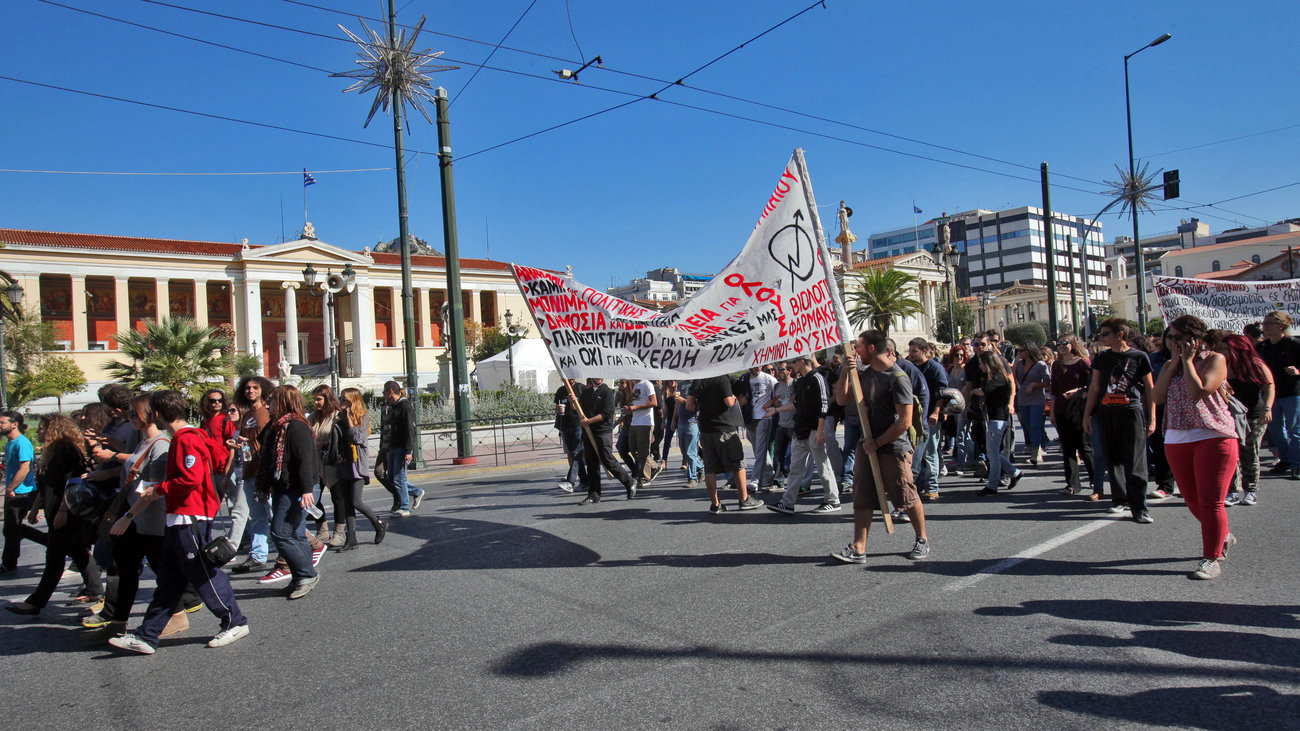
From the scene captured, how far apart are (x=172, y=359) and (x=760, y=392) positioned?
2132 centimetres

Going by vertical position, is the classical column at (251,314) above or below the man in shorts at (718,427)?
above

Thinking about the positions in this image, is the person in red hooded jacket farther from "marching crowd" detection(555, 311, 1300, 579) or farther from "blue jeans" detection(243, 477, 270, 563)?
"marching crowd" detection(555, 311, 1300, 579)

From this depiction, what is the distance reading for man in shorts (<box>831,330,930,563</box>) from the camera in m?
5.79

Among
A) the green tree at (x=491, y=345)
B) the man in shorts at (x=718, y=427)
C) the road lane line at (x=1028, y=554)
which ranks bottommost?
the road lane line at (x=1028, y=554)

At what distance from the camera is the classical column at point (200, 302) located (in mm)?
53938

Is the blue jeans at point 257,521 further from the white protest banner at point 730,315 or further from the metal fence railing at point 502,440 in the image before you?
the metal fence railing at point 502,440

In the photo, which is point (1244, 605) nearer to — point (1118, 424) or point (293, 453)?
point (1118, 424)

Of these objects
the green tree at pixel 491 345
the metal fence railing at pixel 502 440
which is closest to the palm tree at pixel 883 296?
the green tree at pixel 491 345

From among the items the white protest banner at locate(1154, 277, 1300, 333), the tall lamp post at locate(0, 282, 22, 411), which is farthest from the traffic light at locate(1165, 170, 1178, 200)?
the tall lamp post at locate(0, 282, 22, 411)

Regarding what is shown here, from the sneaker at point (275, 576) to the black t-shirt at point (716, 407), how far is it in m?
4.00

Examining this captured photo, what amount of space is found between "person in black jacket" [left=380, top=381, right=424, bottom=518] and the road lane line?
5923mm

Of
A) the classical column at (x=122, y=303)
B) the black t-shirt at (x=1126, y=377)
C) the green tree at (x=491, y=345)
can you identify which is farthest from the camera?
the classical column at (x=122, y=303)

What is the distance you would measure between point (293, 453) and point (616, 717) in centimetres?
349

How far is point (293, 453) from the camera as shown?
580 cm
